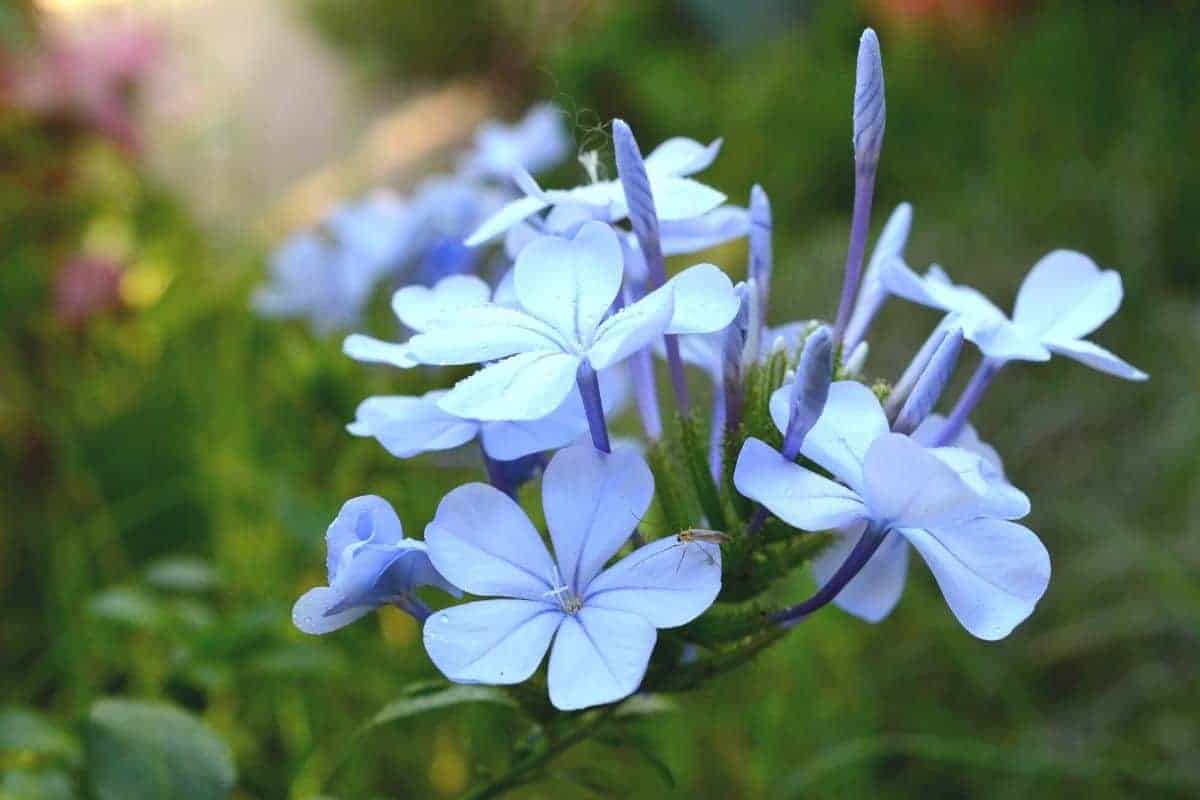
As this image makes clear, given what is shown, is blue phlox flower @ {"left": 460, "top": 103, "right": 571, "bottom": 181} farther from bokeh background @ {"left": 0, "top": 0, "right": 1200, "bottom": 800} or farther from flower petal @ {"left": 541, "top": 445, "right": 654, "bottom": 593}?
flower petal @ {"left": 541, "top": 445, "right": 654, "bottom": 593}

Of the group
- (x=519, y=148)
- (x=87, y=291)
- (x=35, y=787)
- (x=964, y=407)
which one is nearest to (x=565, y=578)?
(x=964, y=407)

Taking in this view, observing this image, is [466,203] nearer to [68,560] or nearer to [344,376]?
[344,376]

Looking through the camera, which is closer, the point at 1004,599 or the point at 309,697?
the point at 1004,599

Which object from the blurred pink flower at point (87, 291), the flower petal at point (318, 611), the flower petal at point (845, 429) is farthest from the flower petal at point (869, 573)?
the blurred pink flower at point (87, 291)

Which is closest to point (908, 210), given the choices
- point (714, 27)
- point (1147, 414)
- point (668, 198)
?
point (668, 198)

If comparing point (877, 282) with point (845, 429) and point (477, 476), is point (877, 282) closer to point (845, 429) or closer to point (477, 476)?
point (845, 429)

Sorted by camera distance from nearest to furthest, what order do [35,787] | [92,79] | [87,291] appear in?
1. [35,787]
2. [87,291]
3. [92,79]

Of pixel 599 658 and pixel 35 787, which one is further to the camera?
pixel 35 787

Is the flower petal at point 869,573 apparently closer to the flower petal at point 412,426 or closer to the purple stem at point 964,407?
the purple stem at point 964,407
